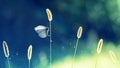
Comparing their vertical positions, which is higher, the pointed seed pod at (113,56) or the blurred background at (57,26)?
the blurred background at (57,26)

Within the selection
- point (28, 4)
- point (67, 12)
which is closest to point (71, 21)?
point (67, 12)

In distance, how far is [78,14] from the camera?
4.09 ft

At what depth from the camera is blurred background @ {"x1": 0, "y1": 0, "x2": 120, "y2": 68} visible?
1220mm

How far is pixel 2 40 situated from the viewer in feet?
4.00

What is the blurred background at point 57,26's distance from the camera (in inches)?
48.0

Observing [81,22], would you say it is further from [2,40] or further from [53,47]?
[2,40]

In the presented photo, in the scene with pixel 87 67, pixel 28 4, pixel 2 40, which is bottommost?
pixel 87 67

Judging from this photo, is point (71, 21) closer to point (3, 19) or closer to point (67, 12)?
point (67, 12)

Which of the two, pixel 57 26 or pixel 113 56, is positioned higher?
pixel 57 26

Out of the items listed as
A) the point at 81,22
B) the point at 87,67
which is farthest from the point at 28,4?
the point at 87,67

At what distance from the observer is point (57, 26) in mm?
1233

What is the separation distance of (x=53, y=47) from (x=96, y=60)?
0.55 ft

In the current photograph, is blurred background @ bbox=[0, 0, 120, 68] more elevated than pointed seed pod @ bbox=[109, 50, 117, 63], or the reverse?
blurred background @ bbox=[0, 0, 120, 68]

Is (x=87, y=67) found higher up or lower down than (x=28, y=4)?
lower down
